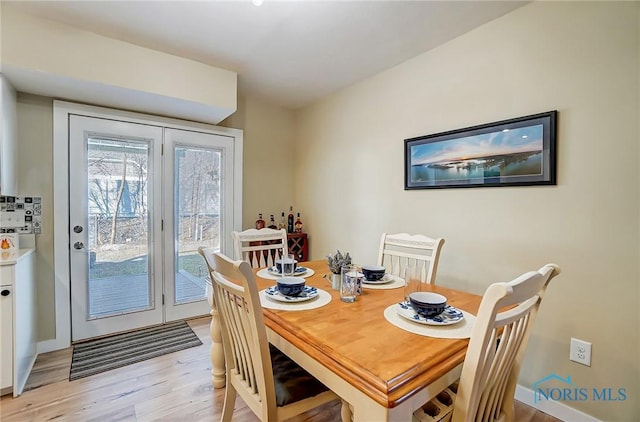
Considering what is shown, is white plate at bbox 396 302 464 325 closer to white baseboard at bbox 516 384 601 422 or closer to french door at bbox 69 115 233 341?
white baseboard at bbox 516 384 601 422

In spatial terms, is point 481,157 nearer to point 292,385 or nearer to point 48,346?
point 292,385

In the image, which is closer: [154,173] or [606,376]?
[606,376]

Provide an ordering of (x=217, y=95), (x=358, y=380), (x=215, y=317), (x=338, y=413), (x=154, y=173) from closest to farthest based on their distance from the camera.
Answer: (x=358, y=380) < (x=338, y=413) < (x=215, y=317) < (x=217, y=95) < (x=154, y=173)

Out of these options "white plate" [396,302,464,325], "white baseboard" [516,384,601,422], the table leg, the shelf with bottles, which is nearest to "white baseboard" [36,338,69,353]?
the table leg

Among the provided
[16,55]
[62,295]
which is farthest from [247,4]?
[62,295]

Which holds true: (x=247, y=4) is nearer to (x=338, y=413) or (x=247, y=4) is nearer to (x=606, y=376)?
(x=338, y=413)

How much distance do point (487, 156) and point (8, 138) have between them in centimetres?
328

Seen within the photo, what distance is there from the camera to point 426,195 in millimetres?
2404

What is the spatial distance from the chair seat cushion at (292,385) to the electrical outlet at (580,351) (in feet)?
4.69

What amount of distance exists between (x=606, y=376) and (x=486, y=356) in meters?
1.30

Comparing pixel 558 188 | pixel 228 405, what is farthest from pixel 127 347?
pixel 558 188

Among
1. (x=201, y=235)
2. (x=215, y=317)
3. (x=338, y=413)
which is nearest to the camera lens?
(x=338, y=413)

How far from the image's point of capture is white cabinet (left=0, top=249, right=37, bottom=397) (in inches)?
70.8

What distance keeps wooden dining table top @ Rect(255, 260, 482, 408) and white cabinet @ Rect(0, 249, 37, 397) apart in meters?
1.73
